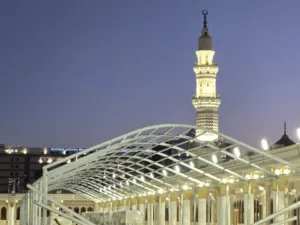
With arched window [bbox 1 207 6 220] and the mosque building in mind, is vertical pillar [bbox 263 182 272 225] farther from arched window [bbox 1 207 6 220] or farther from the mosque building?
arched window [bbox 1 207 6 220]

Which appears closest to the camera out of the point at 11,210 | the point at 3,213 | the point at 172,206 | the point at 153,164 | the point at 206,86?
the point at 153,164

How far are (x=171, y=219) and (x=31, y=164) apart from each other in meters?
123

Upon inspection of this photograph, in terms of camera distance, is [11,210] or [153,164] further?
[11,210]

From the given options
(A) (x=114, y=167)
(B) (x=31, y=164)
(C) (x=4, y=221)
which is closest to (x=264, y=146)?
(A) (x=114, y=167)

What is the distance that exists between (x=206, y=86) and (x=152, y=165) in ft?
293

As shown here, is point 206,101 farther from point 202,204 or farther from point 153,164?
point 153,164

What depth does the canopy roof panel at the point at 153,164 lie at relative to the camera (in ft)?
107

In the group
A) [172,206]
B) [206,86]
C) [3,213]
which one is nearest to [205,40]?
[206,86]

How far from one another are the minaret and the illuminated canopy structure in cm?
4919

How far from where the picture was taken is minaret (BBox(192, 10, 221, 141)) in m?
140

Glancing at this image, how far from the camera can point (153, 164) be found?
4572 centimetres

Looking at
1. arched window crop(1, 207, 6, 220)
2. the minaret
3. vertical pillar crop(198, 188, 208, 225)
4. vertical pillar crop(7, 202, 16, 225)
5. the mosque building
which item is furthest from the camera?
the minaret

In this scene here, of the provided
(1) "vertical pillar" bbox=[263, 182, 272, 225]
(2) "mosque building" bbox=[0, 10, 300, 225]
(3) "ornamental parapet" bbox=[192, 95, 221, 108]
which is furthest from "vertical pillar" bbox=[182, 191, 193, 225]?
(3) "ornamental parapet" bbox=[192, 95, 221, 108]

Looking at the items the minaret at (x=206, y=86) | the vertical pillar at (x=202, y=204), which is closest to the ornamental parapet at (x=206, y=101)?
the minaret at (x=206, y=86)
